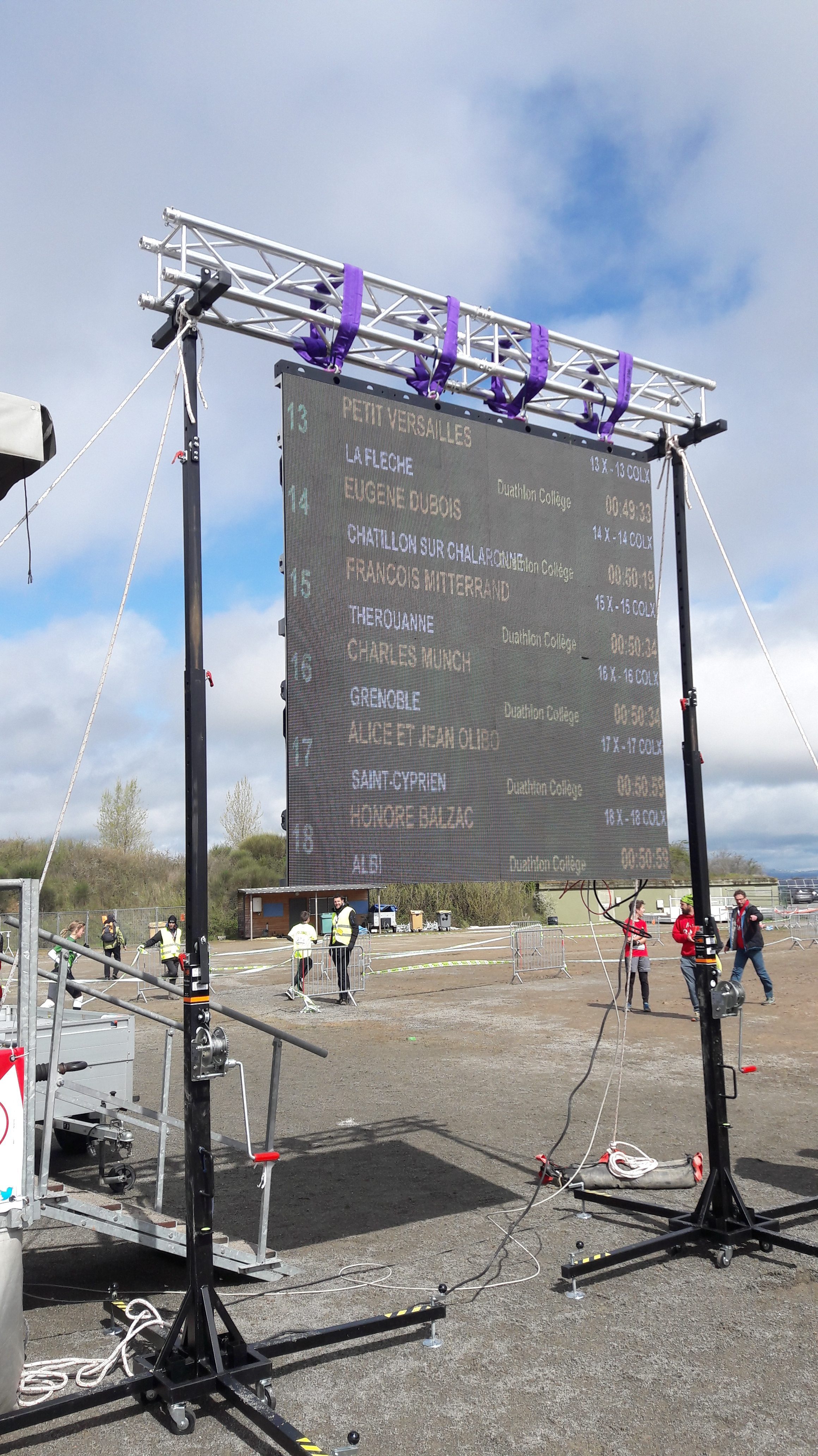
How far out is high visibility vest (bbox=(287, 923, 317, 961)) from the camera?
19734 mm

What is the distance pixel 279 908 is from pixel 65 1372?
3894cm

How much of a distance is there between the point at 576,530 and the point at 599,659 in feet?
3.35

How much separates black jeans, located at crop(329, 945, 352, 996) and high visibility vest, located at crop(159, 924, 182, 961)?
3197 millimetres

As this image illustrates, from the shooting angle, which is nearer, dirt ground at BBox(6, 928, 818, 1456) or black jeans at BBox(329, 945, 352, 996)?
dirt ground at BBox(6, 928, 818, 1456)

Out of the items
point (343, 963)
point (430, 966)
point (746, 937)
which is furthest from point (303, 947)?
point (430, 966)

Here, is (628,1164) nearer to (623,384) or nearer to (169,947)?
(623,384)

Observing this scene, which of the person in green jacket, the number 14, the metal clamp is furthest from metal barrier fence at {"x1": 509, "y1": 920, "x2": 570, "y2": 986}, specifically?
the metal clamp

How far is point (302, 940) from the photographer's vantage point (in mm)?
19766

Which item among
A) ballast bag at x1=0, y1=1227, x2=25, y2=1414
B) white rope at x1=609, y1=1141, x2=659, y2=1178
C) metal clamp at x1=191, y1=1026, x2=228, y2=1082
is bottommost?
white rope at x1=609, y1=1141, x2=659, y2=1178

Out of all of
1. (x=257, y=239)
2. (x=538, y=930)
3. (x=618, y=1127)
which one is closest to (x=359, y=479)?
(x=257, y=239)

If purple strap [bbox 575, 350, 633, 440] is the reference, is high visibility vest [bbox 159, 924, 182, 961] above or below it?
below

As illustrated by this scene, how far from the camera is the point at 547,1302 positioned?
547 centimetres

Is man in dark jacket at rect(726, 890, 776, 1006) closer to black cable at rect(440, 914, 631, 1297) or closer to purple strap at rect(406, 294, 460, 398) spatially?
black cable at rect(440, 914, 631, 1297)

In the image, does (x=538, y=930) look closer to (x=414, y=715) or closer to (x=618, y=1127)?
(x=618, y=1127)
